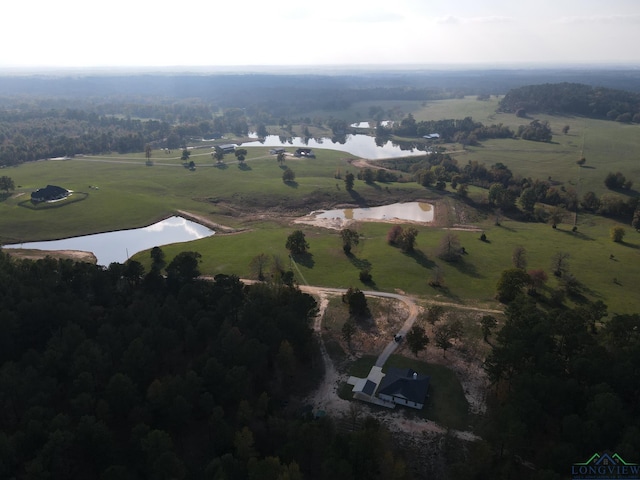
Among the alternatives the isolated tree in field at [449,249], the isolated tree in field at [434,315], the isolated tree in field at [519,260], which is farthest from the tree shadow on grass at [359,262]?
the isolated tree in field at [519,260]

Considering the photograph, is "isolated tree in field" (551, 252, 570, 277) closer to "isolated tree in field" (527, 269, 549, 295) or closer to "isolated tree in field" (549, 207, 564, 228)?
"isolated tree in field" (527, 269, 549, 295)

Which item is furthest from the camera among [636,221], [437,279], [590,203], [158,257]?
[590,203]

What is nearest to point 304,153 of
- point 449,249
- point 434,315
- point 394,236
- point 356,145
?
point 356,145

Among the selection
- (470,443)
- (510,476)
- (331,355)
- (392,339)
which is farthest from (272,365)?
(510,476)

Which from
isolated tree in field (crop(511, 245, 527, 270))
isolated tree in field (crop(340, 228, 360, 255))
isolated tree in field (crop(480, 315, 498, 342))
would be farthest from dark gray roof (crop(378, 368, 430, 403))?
isolated tree in field (crop(340, 228, 360, 255))

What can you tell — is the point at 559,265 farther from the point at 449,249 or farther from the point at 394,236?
the point at 394,236

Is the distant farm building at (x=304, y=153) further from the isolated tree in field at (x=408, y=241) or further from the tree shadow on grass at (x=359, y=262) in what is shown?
the tree shadow on grass at (x=359, y=262)

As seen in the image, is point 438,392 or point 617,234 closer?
point 438,392

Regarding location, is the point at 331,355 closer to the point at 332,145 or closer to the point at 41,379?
the point at 41,379
